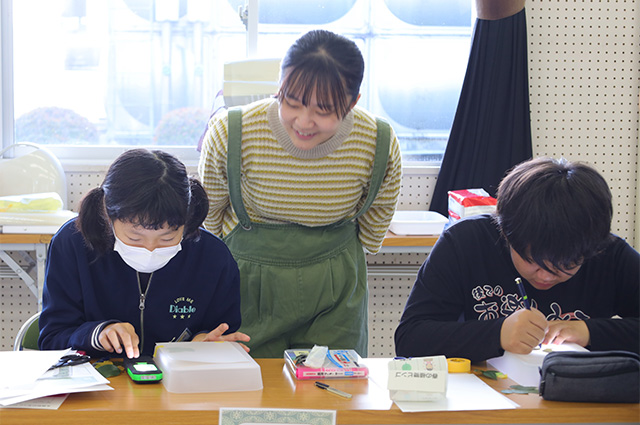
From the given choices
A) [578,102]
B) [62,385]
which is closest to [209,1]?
[578,102]

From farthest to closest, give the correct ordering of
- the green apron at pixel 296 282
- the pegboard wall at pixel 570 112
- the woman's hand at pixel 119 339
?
the pegboard wall at pixel 570 112 → the green apron at pixel 296 282 → the woman's hand at pixel 119 339

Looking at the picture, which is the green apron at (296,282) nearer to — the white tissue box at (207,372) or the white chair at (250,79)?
the white tissue box at (207,372)

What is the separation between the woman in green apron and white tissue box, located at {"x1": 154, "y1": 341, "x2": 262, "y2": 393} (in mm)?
446

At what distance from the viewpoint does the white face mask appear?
146 centimetres

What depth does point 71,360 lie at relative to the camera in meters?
1.26

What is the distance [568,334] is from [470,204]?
55.2 inches

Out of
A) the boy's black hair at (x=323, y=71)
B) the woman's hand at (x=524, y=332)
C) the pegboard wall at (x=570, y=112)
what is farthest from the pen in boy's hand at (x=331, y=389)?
the pegboard wall at (x=570, y=112)

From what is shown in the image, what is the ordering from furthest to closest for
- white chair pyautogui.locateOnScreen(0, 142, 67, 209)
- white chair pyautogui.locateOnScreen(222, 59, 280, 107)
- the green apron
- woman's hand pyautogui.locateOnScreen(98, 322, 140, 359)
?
white chair pyautogui.locateOnScreen(0, 142, 67, 209) → white chair pyautogui.locateOnScreen(222, 59, 280, 107) → the green apron → woman's hand pyautogui.locateOnScreen(98, 322, 140, 359)

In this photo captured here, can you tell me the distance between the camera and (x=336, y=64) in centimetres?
146

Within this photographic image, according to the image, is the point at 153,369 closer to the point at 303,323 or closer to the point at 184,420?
the point at 184,420

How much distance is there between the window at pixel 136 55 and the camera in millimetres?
3316

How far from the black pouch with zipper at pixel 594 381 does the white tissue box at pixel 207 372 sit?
499 millimetres

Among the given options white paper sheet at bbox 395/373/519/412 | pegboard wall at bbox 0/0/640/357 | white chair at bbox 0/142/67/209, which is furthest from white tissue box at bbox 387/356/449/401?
white chair at bbox 0/142/67/209

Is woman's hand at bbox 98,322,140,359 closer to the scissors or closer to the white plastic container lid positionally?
the scissors
